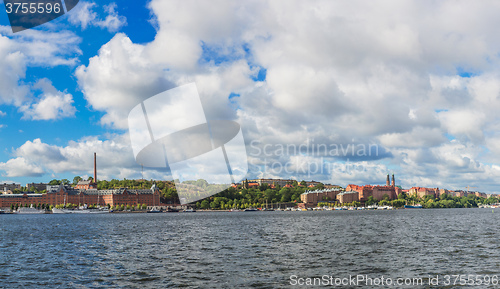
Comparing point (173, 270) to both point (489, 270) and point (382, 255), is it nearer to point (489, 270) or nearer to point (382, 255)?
point (382, 255)

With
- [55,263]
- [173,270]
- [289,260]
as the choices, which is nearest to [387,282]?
[289,260]

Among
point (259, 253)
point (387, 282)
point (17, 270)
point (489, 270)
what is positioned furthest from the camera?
point (259, 253)

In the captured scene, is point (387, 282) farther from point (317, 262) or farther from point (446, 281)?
point (317, 262)

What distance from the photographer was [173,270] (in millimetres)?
23656

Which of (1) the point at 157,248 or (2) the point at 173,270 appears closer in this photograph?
(2) the point at 173,270

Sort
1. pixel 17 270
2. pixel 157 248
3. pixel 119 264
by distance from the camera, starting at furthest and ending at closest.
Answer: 1. pixel 157 248
2. pixel 119 264
3. pixel 17 270

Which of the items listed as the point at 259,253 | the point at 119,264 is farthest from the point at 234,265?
the point at 119,264

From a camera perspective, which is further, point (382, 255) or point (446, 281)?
point (382, 255)

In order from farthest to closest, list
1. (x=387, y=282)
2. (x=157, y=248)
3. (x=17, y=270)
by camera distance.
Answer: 1. (x=157, y=248)
2. (x=17, y=270)
3. (x=387, y=282)

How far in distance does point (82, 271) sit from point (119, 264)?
2.79 meters

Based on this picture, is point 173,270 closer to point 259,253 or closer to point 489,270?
point 259,253

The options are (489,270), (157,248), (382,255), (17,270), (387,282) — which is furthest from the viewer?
(157,248)

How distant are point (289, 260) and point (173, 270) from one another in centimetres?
783

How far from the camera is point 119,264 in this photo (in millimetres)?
26203
